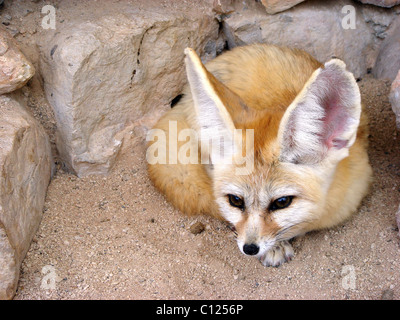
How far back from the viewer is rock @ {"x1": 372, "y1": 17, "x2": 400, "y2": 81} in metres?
3.64

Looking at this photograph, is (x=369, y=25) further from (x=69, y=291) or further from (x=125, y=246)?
(x=69, y=291)

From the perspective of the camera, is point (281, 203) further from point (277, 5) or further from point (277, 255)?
Answer: point (277, 5)

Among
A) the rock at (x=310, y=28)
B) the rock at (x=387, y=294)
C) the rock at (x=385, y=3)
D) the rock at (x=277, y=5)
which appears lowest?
the rock at (x=387, y=294)

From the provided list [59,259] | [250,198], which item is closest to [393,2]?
[250,198]

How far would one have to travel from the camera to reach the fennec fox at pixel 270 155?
2.30 m

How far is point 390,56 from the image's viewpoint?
3689 millimetres

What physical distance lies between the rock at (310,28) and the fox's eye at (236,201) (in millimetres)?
1517

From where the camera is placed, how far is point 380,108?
3.62 meters

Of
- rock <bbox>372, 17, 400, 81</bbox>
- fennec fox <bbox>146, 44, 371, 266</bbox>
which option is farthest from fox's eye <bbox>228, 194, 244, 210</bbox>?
rock <bbox>372, 17, 400, 81</bbox>

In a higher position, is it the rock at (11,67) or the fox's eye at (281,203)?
the rock at (11,67)

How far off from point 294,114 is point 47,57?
1.67 meters

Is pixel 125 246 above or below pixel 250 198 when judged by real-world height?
below

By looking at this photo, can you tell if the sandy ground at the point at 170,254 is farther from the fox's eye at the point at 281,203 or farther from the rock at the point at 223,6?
the rock at the point at 223,6

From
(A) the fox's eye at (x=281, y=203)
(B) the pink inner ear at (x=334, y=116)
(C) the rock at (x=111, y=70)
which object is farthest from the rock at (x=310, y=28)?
(A) the fox's eye at (x=281, y=203)
